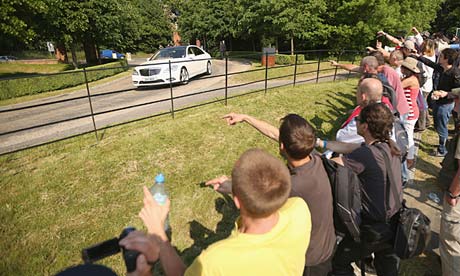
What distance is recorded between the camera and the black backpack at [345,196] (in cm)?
211

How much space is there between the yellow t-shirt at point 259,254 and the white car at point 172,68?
926cm

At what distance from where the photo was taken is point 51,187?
4.12 m

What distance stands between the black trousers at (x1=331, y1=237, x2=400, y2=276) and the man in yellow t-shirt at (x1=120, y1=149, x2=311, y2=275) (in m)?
1.24

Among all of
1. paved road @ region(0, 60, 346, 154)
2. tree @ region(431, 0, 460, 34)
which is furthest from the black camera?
tree @ region(431, 0, 460, 34)

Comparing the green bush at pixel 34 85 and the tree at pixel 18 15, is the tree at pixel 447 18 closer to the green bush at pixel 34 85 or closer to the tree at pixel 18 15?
the green bush at pixel 34 85

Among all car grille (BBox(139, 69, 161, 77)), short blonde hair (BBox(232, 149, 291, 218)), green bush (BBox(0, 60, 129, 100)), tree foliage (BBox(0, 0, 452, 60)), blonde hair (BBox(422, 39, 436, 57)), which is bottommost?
green bush (BBox(0, 60, 129, 100))

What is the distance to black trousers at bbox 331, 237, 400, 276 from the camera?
7.93 ft

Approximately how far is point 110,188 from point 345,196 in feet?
10.9

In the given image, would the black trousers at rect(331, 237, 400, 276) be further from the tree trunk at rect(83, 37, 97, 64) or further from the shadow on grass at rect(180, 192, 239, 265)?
the tree trunk at rect(83, 37, 97, 64)

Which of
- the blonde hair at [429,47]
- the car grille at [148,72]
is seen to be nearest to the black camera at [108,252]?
the blonde hair at [429,47]

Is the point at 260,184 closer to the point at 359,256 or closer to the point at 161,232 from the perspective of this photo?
the point at 161,232

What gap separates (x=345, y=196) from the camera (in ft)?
6.97

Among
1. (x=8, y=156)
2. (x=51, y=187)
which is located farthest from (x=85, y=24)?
(x=51, y=187)

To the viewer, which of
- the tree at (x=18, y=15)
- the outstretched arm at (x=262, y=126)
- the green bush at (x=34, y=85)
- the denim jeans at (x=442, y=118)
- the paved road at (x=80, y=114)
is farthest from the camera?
the tree at (x=18, y=15)
